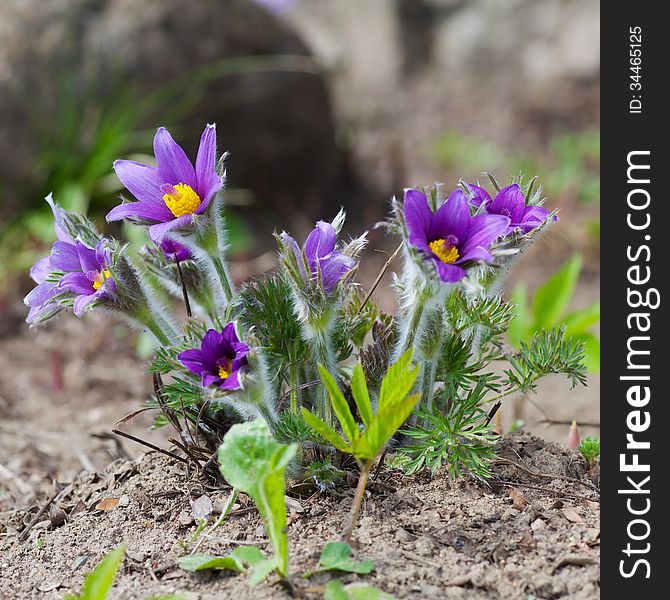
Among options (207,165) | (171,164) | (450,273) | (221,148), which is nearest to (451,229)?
(450,273)

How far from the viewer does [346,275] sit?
196cm

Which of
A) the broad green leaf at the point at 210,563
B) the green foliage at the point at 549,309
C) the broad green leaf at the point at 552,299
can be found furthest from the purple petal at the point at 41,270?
the broad green leaf at the point at 552,299

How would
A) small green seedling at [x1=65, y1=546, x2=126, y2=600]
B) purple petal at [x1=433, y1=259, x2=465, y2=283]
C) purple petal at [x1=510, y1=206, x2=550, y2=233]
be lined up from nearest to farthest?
small green seedling at [x1=65, y1=546, x2=126, y2=600] < purple petal at [x1=433, y1=259, x2=465, y2=283] < purple petal at [x1=510, y1=206, x2=550, y2=233]

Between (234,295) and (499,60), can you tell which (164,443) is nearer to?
(234,295)

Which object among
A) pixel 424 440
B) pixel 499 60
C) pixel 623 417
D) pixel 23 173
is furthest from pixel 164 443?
pixel 499 60

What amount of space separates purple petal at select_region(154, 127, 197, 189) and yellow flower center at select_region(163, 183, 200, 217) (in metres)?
0.04

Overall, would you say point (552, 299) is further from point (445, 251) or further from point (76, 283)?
point (76, 283)

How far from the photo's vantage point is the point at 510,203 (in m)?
2.00

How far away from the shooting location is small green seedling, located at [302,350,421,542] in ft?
5.89

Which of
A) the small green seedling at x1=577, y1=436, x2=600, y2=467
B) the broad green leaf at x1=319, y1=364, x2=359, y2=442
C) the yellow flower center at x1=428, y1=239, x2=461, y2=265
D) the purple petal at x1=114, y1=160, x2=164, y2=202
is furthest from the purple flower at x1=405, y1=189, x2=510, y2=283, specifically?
the small green seedling at x1=577, y1=436, x2=600, y2=467

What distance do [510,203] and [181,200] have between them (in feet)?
2.56

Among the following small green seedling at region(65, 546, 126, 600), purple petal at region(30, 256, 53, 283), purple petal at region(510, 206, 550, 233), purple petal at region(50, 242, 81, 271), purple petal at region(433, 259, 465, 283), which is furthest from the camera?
purple petal at region(30, 256, 53, 283)

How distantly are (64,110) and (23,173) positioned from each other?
47cm

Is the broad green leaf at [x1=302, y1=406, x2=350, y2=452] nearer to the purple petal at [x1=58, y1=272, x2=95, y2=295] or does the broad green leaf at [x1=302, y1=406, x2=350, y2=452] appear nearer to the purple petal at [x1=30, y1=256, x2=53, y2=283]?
the purple petal at [x1=58, y1=272, x2=95, y2=295]
